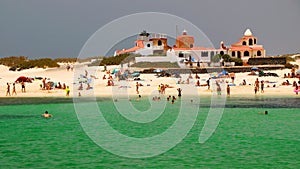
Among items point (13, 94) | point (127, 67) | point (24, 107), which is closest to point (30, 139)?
point (24, 107)

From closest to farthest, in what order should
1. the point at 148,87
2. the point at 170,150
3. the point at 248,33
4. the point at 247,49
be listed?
the point at 170,150, the point at 148,87, the point at 247,49, the point at 248,33

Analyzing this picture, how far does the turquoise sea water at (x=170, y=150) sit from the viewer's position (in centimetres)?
1656

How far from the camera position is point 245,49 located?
263 feet

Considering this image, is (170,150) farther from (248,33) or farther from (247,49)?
(248,33)

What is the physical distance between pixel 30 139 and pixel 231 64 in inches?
1962

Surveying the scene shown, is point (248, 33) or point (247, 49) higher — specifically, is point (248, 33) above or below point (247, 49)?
above

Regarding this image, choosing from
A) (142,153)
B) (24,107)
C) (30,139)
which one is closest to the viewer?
(142,153)

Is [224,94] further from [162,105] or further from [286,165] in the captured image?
[286,165]

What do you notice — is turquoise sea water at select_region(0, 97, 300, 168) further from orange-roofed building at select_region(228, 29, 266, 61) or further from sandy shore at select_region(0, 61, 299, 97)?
orange-roofed building at select_region(228, 29, 266, 61)

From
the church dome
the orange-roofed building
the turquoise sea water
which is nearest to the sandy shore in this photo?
the turquoise sea water

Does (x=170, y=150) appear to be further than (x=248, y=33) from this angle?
No

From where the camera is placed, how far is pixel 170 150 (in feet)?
61.6

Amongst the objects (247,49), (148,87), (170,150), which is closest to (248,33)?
(247,49)

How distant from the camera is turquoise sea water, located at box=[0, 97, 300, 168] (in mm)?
16562
